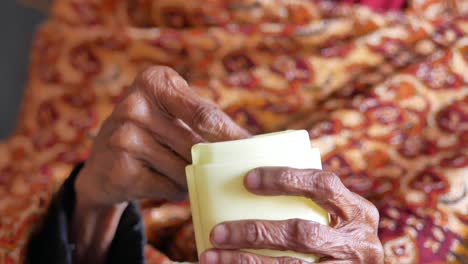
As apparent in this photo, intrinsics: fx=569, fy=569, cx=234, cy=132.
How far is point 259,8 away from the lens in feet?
3.58

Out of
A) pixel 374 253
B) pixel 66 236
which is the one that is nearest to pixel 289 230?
pixel 374 253

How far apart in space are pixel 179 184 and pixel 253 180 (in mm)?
251

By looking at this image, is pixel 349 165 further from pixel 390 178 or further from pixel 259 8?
pixel 259 8

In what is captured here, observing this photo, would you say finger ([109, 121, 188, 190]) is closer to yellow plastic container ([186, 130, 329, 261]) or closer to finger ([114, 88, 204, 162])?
finger ([114, 88, 204, 162])

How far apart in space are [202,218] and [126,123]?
0.77ft

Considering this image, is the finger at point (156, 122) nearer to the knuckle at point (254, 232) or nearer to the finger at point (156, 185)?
the finger at point (156, 185)

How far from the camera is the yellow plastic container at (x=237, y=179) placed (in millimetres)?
464

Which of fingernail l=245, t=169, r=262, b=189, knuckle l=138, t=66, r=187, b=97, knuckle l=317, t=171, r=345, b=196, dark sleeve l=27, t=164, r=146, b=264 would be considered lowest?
dark sleeve l=27, t=164, r=146, b=264

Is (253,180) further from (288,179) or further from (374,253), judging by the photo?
(374,253)

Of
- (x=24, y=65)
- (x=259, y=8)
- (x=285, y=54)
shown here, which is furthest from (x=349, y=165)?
(x=24, y=65)

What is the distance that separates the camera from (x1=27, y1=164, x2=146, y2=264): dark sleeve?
30.0 inches

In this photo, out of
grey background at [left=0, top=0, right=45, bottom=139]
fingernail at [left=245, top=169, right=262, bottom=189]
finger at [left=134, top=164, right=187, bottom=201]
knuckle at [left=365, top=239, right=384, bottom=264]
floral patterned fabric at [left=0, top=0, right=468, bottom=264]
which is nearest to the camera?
fingernail at [left=245, top=169, right=262, bottom=189]

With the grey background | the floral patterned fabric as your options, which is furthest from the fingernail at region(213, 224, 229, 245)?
the grey background

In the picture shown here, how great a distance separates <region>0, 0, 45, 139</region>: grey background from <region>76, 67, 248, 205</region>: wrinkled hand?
1.40m
